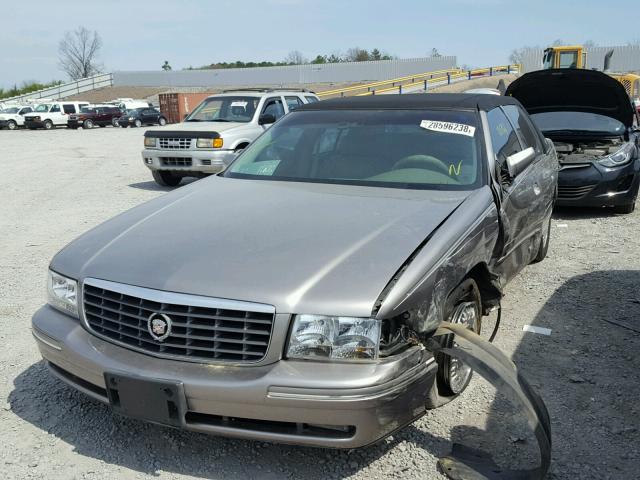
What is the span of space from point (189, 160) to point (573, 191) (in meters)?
6.20

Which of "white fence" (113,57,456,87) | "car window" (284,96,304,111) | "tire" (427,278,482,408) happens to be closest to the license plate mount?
"tire" (427,278,482,408)

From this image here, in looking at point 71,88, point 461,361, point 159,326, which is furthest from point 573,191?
point 71,88

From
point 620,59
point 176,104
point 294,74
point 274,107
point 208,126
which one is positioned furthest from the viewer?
point 294,74

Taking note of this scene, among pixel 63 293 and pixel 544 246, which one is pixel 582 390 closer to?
pixel 544 246

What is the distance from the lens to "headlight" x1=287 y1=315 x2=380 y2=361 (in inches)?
98.2

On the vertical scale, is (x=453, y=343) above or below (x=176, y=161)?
above

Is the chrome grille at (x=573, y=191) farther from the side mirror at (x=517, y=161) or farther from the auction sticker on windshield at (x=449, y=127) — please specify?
the auction sticker on windshield at (x=449, y=127)

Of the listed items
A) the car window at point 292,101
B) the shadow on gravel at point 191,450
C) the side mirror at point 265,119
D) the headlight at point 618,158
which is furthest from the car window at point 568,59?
the shadow on gravel at point 191,450

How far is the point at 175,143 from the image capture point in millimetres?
10734

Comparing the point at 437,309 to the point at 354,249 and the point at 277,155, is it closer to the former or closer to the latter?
the point at 354,249

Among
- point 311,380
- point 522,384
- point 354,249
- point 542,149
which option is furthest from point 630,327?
point 311,380

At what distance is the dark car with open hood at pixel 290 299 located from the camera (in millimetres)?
2494

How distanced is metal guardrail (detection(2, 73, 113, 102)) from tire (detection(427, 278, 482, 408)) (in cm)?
6989

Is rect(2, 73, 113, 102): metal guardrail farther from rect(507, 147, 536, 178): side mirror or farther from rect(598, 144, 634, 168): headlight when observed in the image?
rect(507, 147, 536, 178): side mirror
